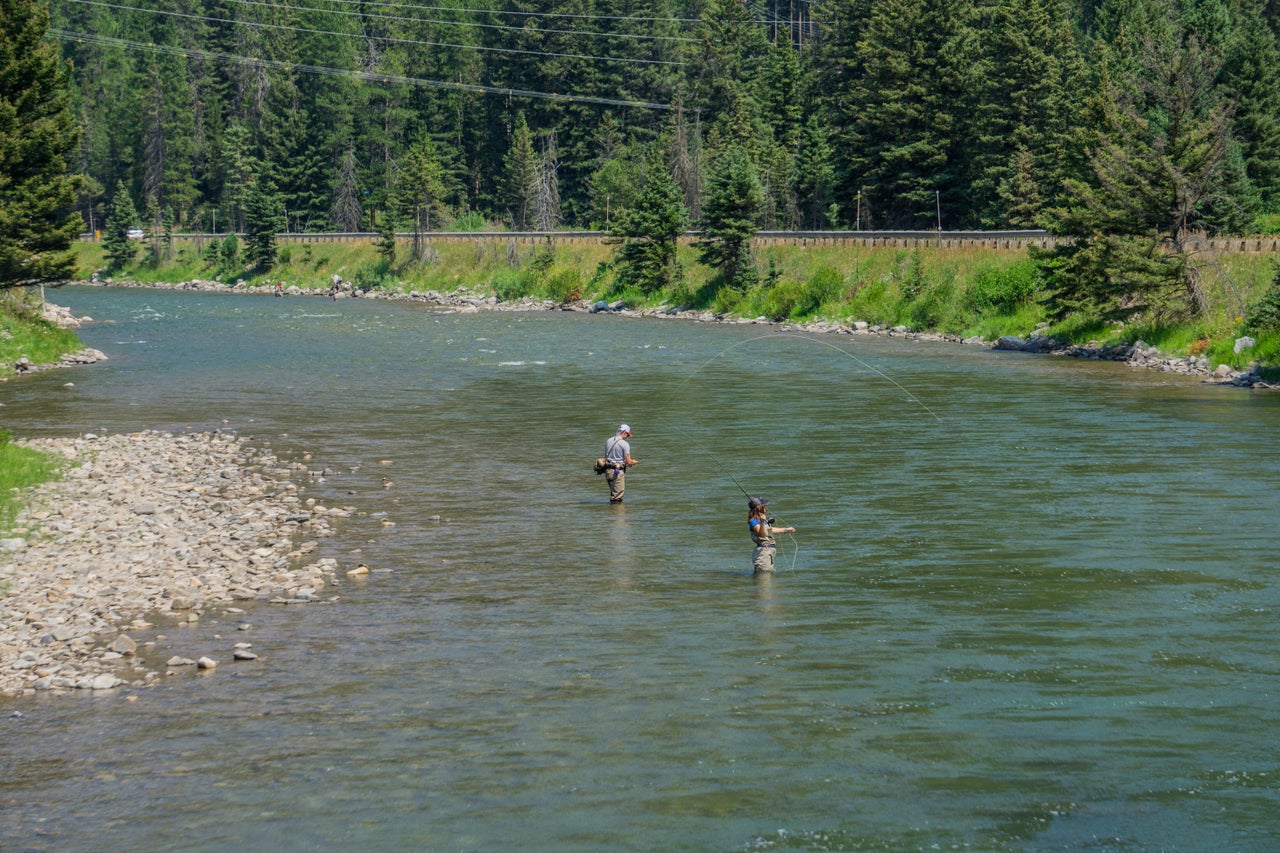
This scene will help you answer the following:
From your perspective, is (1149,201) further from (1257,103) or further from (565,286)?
(565,286)

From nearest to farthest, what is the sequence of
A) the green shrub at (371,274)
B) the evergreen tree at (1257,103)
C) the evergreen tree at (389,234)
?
the evergreen tree at (1257,103) → the evergreen tree at (389,234) → the green shrub at (371,274)

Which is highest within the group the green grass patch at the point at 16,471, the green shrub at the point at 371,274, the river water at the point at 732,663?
the green shrub at the point at 371,274

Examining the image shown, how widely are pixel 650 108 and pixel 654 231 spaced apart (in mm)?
59529

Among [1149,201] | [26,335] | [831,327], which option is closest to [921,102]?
[831,327]

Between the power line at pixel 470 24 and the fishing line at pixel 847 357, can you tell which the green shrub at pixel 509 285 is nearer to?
the fishing line at pixel 847 357

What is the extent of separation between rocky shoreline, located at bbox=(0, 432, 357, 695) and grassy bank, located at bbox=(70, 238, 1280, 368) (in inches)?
1327

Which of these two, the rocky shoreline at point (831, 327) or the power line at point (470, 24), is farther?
the power line at point (470, 24)

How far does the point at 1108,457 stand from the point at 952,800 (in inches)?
781

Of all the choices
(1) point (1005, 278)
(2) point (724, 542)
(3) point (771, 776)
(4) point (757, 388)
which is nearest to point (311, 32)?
(1) point (1005, 278)

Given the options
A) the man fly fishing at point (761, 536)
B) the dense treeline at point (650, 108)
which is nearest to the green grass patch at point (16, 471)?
the man fly fishing at point (761, 536)

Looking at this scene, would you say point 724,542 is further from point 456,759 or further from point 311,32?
point 311,32

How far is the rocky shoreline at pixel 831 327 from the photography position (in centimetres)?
4691

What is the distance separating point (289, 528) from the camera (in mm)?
24641

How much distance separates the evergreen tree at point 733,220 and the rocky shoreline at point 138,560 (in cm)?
5093
